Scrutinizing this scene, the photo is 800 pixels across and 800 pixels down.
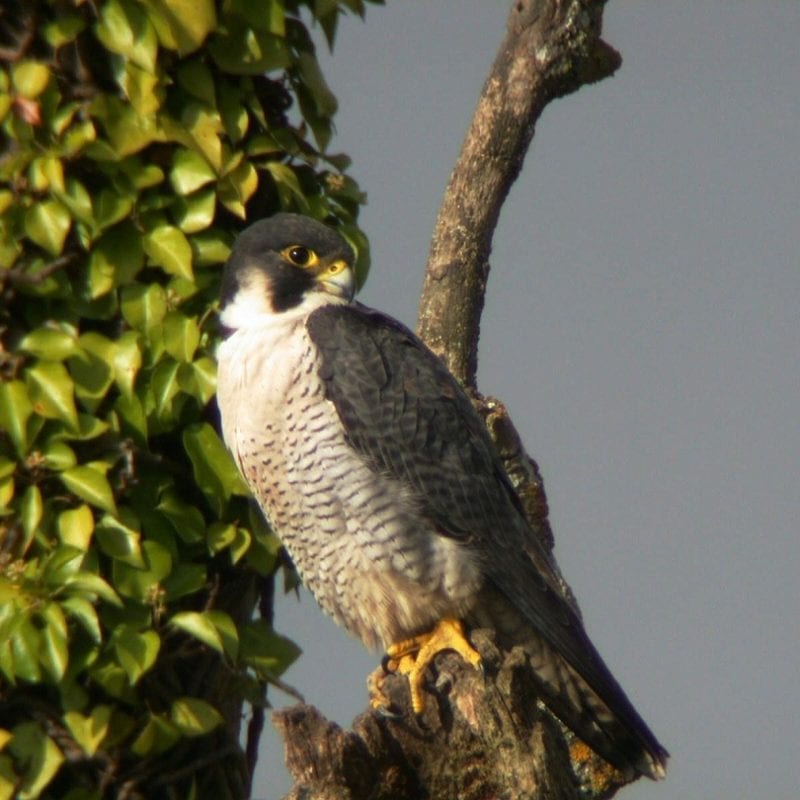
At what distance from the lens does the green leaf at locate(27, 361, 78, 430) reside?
2996 millimetres

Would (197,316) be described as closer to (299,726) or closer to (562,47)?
(299,726)

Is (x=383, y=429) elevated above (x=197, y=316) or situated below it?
below

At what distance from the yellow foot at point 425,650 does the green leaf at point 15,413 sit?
3.55 feet

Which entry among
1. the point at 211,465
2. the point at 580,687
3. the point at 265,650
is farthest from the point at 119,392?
the point at 580,687

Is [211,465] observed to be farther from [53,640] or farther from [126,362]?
[53,640]

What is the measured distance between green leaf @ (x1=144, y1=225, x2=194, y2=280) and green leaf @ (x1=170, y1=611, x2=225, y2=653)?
0.82 metres

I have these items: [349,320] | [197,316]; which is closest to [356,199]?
[349,320]

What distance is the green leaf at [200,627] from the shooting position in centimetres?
307

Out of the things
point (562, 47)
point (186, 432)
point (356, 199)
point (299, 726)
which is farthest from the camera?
point (562, 47)

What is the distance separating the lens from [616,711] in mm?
3314

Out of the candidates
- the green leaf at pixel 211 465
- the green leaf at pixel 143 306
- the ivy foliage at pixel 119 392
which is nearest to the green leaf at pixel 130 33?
the ivy foliage at pixel 119 392

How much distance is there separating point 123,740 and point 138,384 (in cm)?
85

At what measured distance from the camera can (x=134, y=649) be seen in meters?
3.04

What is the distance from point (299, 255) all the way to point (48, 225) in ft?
2.24
